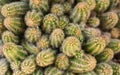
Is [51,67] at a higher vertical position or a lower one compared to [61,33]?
lower

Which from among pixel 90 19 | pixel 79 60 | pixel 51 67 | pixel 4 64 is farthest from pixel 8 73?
pixel 90 19

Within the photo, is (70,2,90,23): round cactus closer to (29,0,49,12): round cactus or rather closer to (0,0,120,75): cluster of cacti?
(0,0,120,75): cluster of cacti

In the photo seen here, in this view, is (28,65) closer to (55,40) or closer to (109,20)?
(55,40)

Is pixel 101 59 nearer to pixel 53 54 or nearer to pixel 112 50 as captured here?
pixel 112 50

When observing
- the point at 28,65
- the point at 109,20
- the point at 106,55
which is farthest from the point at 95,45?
the point at 28,65

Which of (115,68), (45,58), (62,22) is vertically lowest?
(115,68)

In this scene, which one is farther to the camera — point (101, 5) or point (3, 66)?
point (101, 5)

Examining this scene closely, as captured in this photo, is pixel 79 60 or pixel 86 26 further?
pixel 86 26
